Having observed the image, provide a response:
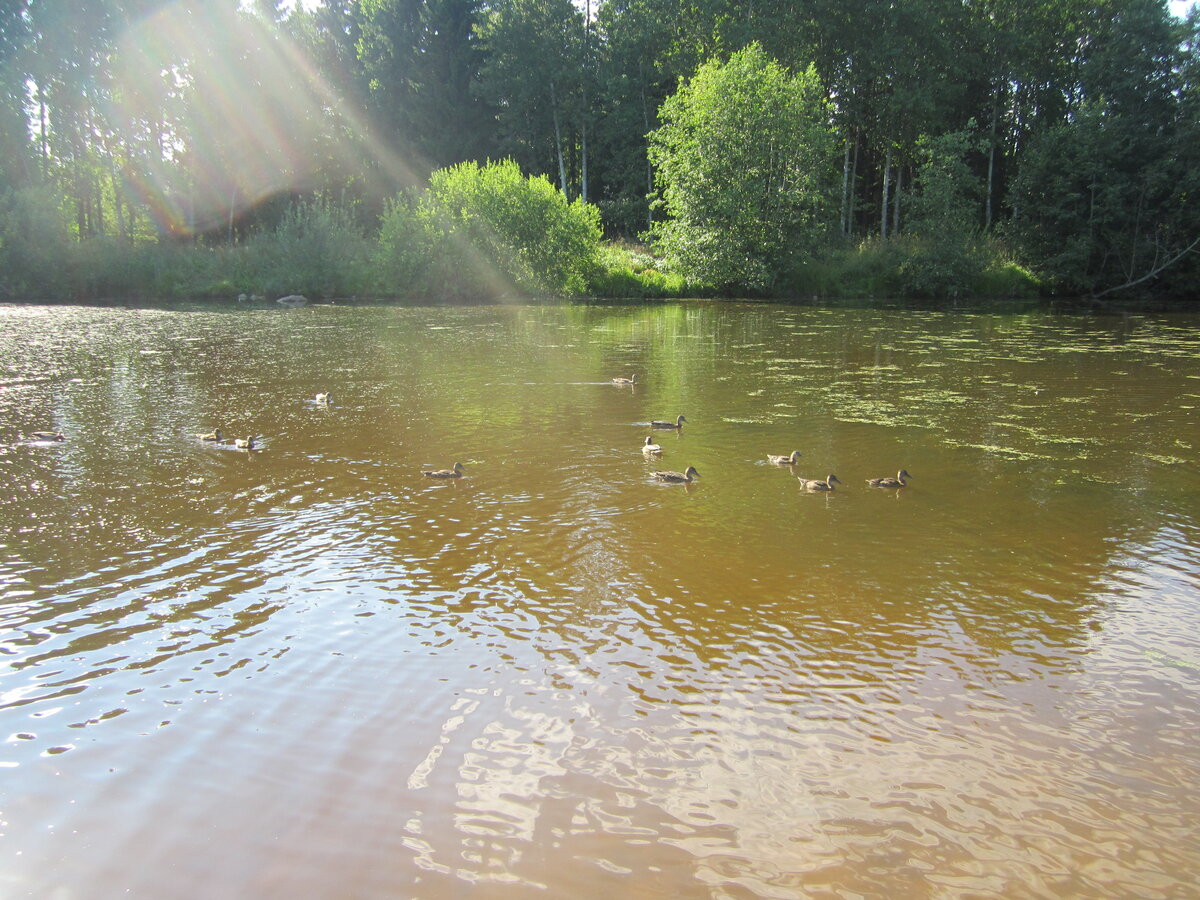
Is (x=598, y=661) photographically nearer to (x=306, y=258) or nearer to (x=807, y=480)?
(x=807, y=480)

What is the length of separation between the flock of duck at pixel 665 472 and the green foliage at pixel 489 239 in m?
34.2

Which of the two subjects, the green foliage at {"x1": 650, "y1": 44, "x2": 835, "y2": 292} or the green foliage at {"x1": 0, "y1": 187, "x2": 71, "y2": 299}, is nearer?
the green foliage at {"x1": 650, "y1": 44, "x2": 835, "y2": 292}

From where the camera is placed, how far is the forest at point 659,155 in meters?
44.1

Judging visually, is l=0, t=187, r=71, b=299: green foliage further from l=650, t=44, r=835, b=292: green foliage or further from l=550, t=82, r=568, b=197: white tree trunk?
l=650, t=44, r=835, b=292: green foliage

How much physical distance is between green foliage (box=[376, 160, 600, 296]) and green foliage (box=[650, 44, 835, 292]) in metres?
5.79

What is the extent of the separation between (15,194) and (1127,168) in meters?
59.2

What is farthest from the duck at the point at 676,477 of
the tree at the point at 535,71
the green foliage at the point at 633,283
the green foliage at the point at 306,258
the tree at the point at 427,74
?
the tree at the point at 427,74

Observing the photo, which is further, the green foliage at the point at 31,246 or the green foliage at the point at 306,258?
the green foliage at the point at 306,258

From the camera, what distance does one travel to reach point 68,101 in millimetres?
49844

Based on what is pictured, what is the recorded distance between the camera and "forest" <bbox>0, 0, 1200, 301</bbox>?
44.1 meters

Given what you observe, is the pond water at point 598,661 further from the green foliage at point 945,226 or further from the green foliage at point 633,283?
the green foliage at point 633,283

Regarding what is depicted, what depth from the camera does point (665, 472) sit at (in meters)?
10.8

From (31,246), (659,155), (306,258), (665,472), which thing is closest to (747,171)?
(659,155)

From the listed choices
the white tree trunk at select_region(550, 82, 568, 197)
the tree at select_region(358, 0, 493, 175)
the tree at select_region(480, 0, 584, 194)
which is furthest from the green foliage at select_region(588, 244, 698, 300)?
the tree at select_region(358, 0, 493, 175)
